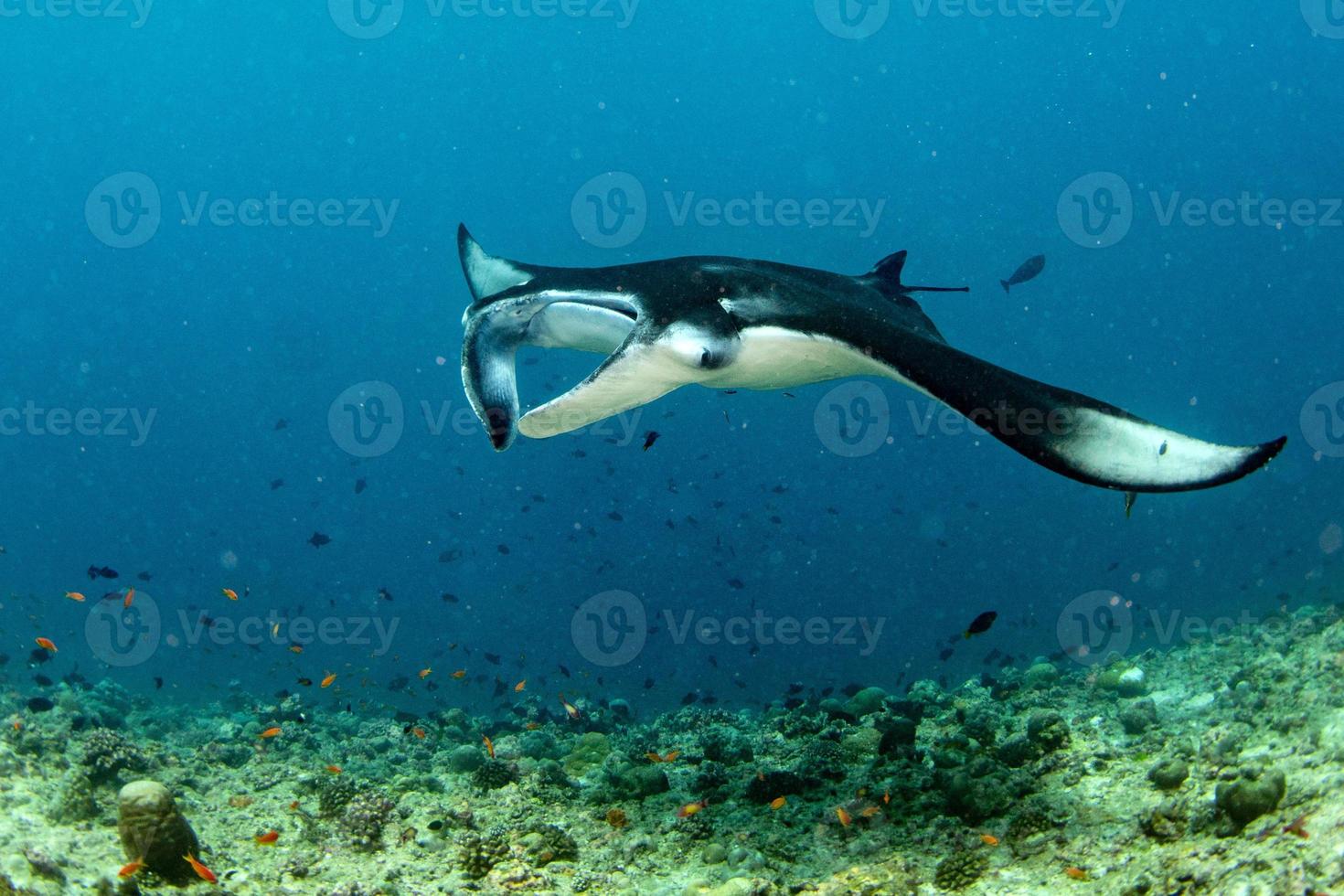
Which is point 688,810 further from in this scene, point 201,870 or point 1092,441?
point 1092,441

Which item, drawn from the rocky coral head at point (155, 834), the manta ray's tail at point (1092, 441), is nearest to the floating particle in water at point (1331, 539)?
the manta ray's tail at point (1092, 441)

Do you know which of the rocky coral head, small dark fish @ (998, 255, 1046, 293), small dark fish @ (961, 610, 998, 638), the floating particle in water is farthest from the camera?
the floating particle in water

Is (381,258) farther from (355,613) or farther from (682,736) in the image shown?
(682,736)

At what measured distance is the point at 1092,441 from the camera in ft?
8.92

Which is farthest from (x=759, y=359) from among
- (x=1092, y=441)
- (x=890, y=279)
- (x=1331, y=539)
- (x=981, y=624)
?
(x=1331, y=539)

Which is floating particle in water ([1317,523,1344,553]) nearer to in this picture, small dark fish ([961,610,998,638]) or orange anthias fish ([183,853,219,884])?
small dark fish ([961,610,998,638])

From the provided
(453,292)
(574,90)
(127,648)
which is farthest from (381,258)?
(127,648)

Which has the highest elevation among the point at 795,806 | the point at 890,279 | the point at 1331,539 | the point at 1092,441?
the point at 1331,539

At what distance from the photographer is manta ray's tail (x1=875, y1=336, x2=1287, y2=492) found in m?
2.53

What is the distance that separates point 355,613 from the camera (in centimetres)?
5078

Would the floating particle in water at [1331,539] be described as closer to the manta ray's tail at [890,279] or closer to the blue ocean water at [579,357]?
the blue ocean water at [579,357]

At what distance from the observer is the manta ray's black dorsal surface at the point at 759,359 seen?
8.75 feet

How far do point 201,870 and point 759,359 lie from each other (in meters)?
3.88

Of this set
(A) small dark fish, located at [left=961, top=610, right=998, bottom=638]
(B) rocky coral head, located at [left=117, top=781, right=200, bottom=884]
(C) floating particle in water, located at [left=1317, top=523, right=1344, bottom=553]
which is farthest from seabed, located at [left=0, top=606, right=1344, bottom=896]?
(C) floating particle in water, located at [left=1317, top=523, right=1344, bottom=553]
